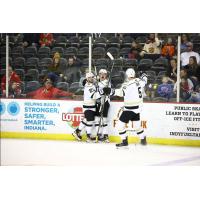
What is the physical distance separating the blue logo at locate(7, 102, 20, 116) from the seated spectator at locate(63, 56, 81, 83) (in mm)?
630

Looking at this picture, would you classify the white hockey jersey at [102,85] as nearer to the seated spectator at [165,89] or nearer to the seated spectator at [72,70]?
the seated spectator at [72,70]

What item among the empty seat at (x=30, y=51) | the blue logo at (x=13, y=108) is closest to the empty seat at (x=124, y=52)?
the empty seat at (x=30, y=51)

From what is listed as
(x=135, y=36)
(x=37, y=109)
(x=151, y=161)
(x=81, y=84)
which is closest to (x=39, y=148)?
(x=37, y=109)

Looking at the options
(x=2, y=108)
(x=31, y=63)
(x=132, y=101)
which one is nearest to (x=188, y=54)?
(x=132, y=101)

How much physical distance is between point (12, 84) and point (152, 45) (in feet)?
5.12

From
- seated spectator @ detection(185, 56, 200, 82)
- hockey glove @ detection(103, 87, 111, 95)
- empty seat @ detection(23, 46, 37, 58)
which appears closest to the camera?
seated spectator @ detection(185, 56, 200, 82)

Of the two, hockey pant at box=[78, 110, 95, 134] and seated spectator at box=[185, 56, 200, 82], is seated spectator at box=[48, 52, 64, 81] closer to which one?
hockey pant at box=[78, 110, 95, 134]

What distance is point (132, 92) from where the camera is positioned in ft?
19.0

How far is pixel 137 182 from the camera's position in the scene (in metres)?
5.27

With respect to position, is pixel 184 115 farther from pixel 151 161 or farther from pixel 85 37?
pixel 85 37

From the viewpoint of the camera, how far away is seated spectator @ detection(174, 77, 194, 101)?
5727mm

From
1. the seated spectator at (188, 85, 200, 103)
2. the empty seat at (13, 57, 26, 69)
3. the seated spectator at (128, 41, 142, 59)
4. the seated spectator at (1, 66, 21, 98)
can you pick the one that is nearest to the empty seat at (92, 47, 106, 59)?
the seated spectator at (128, 41, 142, 59)

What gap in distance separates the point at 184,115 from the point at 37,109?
5.14 feet
